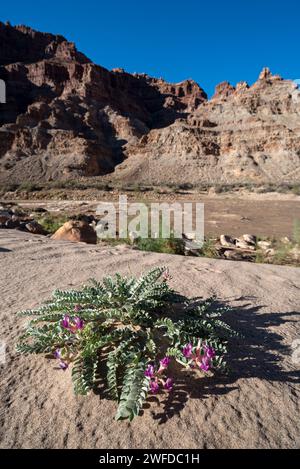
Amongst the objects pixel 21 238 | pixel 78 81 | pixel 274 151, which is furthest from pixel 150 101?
pixel 21 238

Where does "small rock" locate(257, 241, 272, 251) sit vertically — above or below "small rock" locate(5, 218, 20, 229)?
below

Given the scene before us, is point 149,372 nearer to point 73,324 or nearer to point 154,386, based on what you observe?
point 154,386

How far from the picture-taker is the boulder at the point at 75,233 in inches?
225

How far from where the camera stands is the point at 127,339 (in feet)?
4.99

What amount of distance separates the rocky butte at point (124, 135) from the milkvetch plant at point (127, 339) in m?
42.6

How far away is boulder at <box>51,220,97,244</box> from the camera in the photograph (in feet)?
18.7

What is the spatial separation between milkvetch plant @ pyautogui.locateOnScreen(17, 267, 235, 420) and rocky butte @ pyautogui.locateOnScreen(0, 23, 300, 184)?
140 ft

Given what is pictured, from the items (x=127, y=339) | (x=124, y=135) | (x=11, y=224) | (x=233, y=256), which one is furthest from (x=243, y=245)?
(x=124, y=135)

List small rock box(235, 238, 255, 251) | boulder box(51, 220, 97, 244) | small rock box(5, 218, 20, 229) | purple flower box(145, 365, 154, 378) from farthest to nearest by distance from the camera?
small rock box(235, 238, 255, 251)
small rock box(5, 218, 20, 229)
boulder box(51, 220, 97, 244)
purple flower box(145, 365, 154, 378)

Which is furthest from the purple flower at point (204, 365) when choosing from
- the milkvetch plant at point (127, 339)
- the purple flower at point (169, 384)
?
the purple flower at point (169, 384)

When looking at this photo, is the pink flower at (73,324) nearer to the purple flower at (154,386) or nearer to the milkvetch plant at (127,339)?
the milkvetch plant at (127,339)

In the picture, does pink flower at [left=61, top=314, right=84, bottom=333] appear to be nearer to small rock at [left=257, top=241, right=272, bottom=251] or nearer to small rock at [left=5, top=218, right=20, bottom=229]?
small rock at [left=5, top=218, right=20, bottom=229]

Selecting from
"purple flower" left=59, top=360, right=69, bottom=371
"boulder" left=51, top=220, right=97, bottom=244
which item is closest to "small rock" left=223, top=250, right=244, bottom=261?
"boulder" left=51, top=220, right=97, bottom=244
